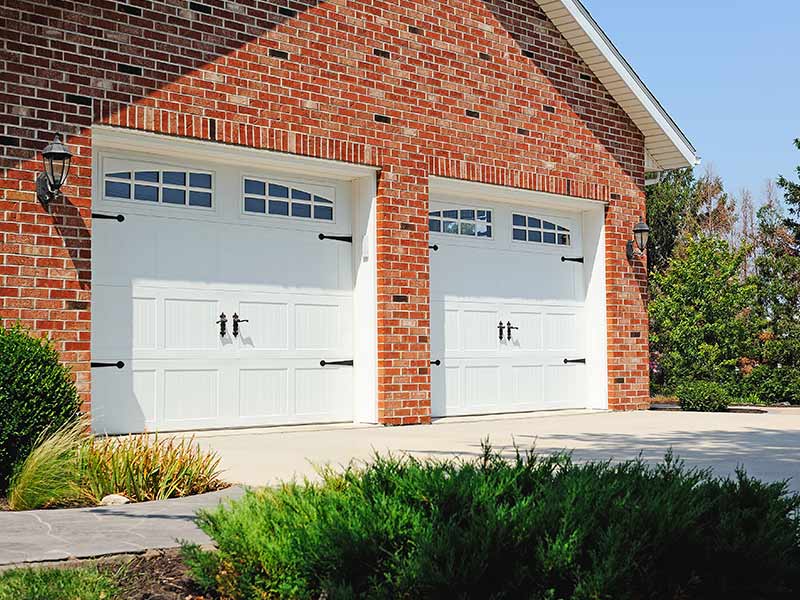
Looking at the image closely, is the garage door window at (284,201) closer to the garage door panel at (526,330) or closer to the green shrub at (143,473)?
the garage door panel at (526,330)

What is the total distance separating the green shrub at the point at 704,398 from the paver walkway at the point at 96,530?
1053 cm

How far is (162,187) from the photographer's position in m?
11.1

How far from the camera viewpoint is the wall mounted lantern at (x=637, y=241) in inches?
608

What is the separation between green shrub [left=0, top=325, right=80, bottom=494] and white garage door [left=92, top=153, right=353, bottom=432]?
8.66ft

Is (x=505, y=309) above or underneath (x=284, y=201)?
underneath

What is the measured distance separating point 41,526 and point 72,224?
16.9 feet

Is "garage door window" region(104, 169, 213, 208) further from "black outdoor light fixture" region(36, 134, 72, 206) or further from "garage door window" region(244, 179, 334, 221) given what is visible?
"black outdoor light fixture" region(36, 134, 72, 206)

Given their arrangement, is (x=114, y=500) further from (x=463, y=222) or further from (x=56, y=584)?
(x=463, y=222)

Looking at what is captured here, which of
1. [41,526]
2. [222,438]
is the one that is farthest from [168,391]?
[41,526]

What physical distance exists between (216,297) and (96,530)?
6358mm

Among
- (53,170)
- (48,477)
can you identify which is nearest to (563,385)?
(53,170)

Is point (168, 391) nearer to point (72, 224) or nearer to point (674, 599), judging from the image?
point (72, 224)

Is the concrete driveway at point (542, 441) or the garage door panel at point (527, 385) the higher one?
the garage door panel at point (527, 385)

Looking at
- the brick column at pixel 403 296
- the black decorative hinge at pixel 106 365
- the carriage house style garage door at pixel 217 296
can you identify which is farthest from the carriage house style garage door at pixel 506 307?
the black decorative hinge at pixel 106 365
